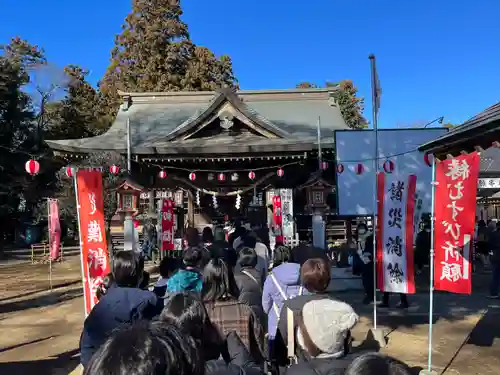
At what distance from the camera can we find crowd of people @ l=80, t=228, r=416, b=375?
1.22 meters

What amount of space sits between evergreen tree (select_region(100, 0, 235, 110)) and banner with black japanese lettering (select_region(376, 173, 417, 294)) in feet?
76.8

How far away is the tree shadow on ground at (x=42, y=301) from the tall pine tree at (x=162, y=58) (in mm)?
19574

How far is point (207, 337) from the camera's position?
2455 millimetres

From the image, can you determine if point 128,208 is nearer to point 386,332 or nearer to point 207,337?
point 386,332

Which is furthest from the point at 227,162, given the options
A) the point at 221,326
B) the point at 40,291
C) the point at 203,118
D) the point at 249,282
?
the point at 221,326

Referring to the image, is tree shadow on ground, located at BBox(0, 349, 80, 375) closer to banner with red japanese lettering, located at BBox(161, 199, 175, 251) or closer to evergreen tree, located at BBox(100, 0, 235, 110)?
banner with red japanese lettering, located at BBox(161, 199, 175, 251)

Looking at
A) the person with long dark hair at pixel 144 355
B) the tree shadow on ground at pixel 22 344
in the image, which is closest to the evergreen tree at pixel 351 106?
the tree shadow on ground at pixel 22 344

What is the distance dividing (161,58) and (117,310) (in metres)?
28.8

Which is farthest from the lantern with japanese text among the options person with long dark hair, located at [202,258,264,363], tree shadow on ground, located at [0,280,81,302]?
person with long dark hair, located at [202,258,264,363]

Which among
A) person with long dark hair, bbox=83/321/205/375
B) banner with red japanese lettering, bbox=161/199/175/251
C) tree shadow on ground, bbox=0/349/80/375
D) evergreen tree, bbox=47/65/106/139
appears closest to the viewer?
person with long dark hair, bbox=83/321/205/375

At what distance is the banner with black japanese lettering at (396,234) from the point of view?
651cm

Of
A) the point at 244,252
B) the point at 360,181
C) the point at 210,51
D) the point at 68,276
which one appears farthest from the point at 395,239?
the point at 210,51

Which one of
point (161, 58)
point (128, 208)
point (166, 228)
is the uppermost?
point (161, 58)

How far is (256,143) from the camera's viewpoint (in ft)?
42.8
